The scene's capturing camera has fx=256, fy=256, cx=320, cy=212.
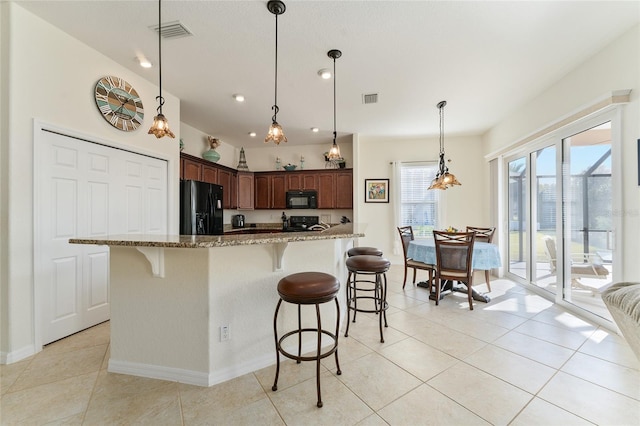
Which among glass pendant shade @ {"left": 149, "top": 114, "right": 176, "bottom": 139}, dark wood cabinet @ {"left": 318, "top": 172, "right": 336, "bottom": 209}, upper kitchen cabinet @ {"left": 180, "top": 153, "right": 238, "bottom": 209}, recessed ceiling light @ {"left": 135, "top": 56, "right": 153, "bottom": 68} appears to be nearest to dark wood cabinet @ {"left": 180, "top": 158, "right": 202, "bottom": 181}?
upper kitchen cabinet @ {"left": 180, "top": 153, "right": 238, "bottom": 209}

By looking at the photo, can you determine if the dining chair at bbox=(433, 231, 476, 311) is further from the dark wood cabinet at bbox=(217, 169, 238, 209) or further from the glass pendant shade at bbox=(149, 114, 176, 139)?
the dark wood cabinet at bbox=(217, 169, 238, 209)

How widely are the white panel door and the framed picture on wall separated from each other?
4.15 metres

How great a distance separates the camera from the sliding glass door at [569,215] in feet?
8.83

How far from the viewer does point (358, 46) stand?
2.45 meters

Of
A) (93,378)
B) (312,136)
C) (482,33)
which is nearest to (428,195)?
(312,136)

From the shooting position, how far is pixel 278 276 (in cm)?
205

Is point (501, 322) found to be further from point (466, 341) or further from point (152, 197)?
point (152, 197)

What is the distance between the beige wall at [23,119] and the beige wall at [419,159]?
13.7 ft

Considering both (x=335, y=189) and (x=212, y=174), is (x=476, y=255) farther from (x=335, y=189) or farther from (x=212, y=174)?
(x=212, y=174)

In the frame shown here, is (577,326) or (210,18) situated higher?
(210,18)

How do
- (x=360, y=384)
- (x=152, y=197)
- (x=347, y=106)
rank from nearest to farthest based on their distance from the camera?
(x=360, y=384), (x=152, y=197), (x=347, y=106)

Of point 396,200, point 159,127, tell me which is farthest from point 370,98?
point 159,127

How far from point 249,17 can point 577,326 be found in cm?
430

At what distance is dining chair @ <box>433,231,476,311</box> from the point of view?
10.3 ft
